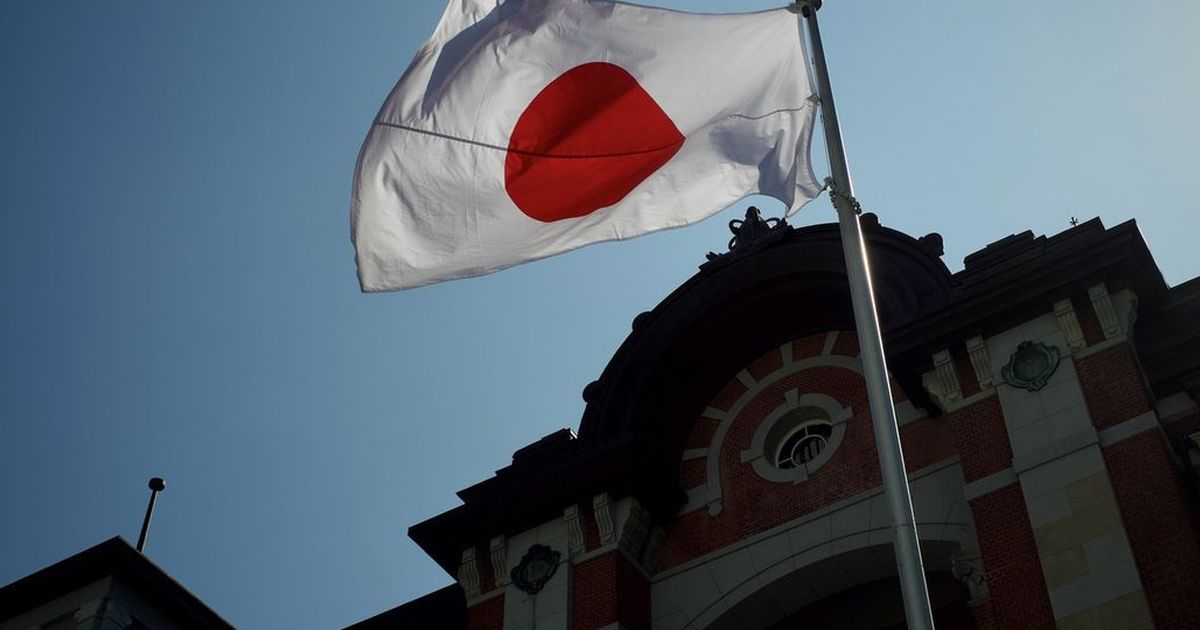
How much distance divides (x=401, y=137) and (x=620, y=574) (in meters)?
7.67

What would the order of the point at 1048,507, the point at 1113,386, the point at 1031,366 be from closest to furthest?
the point at 1048,507 < the point at 1113,386 < the point at 1031,366

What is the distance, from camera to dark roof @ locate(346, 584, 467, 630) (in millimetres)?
21969

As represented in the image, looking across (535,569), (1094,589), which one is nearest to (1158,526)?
(1094,589)

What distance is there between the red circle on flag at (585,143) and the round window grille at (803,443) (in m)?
7.26

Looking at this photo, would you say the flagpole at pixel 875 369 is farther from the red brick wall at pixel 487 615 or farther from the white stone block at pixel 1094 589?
the red brick wall at pixel 487 615

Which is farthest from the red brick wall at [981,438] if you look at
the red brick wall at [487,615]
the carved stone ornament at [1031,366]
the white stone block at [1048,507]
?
the red brick wall at [487,615]

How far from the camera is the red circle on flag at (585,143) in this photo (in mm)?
13414

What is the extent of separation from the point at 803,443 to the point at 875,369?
32.0 feet

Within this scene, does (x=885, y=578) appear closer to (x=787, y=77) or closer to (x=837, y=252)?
(x=837, y=252)

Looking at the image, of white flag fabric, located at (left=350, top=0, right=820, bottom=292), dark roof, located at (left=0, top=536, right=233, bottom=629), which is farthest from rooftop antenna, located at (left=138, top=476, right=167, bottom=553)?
white flag fabric, located at (left=350, top=0, right=820, bottom=292)

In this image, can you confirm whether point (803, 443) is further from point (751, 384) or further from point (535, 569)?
point (535, 569)

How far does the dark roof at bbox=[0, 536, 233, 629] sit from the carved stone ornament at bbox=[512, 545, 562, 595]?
6.43m

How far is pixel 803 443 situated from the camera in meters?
20.0

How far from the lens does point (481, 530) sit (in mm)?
20578
